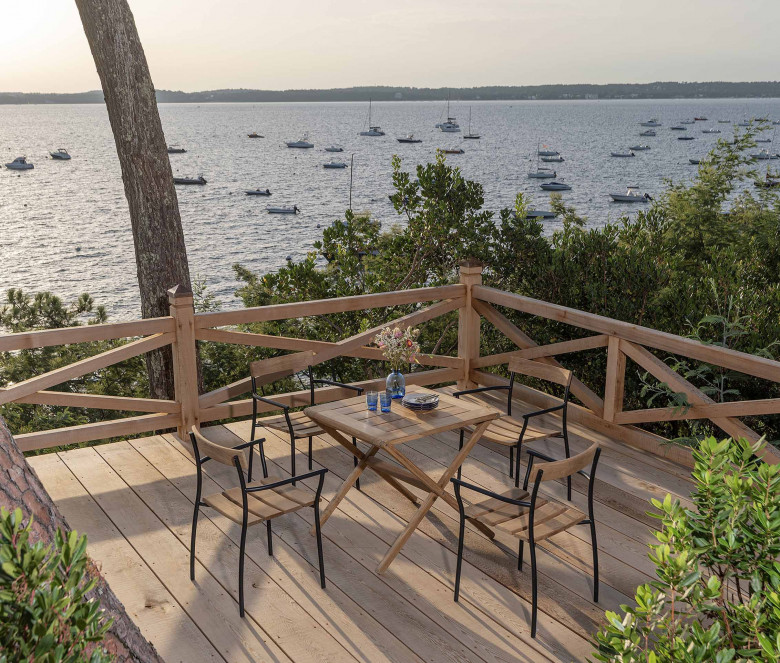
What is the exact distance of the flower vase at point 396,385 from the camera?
423 centimetres

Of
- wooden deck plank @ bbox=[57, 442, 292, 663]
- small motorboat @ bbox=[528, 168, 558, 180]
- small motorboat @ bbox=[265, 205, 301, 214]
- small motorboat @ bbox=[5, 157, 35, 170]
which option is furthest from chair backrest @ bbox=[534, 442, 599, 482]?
small motorboat @ bbox=[5, 157, 35, 170]

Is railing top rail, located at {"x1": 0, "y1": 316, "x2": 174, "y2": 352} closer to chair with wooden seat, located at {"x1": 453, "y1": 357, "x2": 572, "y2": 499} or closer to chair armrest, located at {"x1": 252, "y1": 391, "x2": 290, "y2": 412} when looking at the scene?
chair armrest, located at {"x1": 252, "y1": 391, "x2": 290, "y2": 412}

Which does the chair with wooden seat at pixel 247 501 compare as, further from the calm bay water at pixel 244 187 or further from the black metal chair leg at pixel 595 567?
the calm bay water at pixel 244 187

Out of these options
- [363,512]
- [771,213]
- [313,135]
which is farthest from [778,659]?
[313,135]

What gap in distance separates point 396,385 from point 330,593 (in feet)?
3.84

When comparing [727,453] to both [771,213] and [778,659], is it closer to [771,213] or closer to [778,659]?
[778,659]

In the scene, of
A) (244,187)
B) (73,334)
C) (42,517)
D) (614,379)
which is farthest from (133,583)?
(244,187)

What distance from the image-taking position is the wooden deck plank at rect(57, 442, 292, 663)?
3.21 m

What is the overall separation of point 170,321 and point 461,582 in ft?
8.84

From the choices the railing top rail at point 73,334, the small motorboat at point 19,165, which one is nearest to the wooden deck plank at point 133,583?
the railing top rail at point 73,334

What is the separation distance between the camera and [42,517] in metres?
1.86

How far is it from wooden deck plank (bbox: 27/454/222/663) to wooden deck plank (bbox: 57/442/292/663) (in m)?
0.04

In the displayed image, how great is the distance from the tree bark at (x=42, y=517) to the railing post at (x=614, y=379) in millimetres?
3937

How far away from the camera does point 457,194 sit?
9.27 metres
